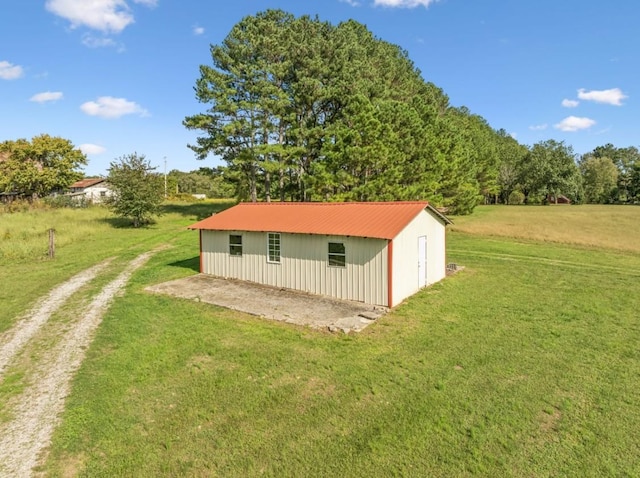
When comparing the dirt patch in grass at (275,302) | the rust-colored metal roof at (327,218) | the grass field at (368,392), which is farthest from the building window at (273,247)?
the grass field at (368,392)

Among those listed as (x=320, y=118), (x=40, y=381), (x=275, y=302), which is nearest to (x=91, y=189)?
(x=320, y=118)

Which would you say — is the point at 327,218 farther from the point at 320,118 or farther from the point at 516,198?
the point at 516,198

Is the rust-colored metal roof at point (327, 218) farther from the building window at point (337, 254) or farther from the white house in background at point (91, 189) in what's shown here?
the white house in background at point (91, 189)

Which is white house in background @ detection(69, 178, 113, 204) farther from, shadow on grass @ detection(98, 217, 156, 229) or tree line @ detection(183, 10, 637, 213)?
tree line @ detection(183, 10, 637, 213)

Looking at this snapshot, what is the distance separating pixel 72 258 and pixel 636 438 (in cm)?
2434

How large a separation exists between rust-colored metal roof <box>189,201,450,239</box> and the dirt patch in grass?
7.57ft

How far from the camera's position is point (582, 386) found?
7453 millimetres

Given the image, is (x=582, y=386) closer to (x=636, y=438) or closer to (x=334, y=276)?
(x=636, y=438)

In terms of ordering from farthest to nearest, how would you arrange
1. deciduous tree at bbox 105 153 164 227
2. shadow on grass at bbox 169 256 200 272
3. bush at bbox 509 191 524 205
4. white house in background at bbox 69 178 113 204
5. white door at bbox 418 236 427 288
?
bush at bbox 509 191 524 205
white house in background at bbox 69 178 113 204
deciduous tree at bbox 105 153 164 227
shadow on grass at bbox 169 256 200 272
white door at bbox 418 236 427 288

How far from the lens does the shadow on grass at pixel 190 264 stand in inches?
734

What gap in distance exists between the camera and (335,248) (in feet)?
43.6

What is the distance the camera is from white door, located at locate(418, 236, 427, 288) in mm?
14508

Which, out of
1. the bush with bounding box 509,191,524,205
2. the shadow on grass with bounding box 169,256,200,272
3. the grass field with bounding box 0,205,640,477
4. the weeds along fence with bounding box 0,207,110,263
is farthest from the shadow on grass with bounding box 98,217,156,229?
the bush with bounding box 509,191,524,205

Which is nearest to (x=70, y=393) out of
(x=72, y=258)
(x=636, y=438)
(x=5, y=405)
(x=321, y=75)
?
(x=5, y=405)
